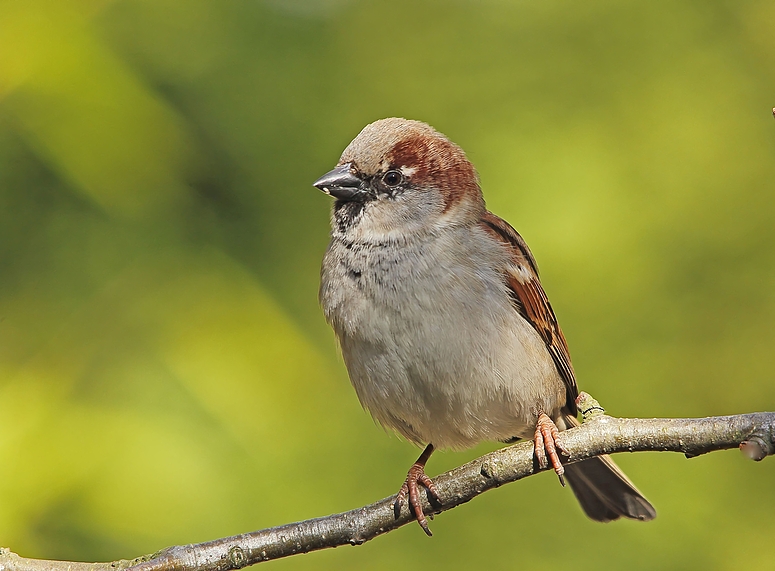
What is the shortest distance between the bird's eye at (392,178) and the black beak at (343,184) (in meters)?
0.07

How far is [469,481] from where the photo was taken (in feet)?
7.85

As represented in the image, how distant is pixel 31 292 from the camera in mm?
3174

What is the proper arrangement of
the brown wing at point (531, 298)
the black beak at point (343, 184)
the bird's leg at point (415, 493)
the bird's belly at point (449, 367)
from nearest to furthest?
the bird's leg at point (415, 493) < the bird's belly at point (449, 367) < the black beak at point (343, 184) < the brown wing at point (531, 298)

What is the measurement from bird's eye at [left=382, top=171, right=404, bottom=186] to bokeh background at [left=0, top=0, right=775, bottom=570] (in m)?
0.86

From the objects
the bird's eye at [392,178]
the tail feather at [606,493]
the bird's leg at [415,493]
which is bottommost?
the tail feather at [606,493]

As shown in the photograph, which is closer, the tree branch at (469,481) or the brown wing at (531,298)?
the tree branch at (469,481)

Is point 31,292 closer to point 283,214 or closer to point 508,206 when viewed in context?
point 283,214

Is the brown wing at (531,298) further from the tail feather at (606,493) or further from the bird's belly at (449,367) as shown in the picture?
the tail feather at (606,493)

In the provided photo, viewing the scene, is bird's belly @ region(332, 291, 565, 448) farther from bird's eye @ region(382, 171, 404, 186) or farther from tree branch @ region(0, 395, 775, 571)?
bird's eye @ region(382, 171, 404, 186)

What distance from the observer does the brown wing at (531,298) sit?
2.84m

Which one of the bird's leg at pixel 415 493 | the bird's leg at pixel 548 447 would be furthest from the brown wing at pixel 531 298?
the bird's leg at pixel 415 493

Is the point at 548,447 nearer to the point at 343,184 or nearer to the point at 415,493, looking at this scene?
the point at 415,493

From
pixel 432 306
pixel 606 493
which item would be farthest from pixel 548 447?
pixel 606 493

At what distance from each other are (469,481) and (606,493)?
0.91 metres
